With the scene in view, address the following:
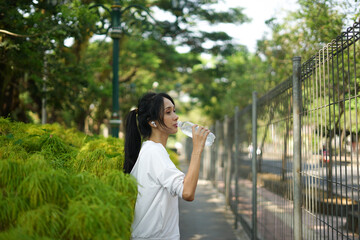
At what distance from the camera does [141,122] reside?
313 centimetres

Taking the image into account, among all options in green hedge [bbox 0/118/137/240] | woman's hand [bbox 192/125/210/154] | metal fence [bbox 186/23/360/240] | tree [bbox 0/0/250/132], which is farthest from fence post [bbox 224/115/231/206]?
green hedge [bbox 0/118/137/240]

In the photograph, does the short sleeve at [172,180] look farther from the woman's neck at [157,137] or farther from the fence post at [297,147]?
the fence post at [297,147]

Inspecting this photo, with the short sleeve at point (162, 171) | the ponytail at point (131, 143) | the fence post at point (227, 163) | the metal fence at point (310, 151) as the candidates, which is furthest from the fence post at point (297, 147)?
the fence post at point (227, 163)

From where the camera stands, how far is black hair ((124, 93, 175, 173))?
3.05 metres

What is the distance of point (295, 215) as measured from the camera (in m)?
4.45

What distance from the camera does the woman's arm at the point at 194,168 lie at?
2619 millimetres

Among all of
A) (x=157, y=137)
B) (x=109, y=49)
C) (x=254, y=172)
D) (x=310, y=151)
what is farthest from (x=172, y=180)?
(x=109, y=49)

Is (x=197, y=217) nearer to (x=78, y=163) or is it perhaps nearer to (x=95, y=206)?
(x=78, y=163)

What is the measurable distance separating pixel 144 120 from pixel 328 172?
5.45ft

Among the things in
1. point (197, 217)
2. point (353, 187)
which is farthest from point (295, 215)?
point (197, 217)

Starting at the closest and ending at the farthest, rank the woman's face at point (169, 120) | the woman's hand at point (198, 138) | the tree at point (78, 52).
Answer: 1. the woman's hand at point (198, 138)
2. the woman's face at point (169, 120)
3. the tree at point (78, 52)

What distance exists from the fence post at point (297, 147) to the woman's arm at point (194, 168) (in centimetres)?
184

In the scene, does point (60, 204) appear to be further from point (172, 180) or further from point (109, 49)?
point (109, 49)

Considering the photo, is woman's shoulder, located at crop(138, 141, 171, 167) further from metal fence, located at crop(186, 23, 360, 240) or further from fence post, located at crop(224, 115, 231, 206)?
fence post, located at crop(224, 115, 231, 206)
